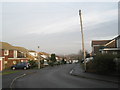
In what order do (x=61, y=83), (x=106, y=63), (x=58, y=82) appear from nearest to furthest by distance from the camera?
(x=61, y=83), (x=58, y=82), (x=106, y=63)

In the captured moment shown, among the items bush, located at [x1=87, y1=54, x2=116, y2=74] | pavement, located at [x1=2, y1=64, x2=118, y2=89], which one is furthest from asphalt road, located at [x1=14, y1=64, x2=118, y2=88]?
bush, located at [x1=87, y1=54, x2=116, y2=74]

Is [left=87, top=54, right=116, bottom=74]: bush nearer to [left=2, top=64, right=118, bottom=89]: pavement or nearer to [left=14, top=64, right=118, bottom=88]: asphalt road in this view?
[left=2, top=64, right=118, bottom=89]: pavement

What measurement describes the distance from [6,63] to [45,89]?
126 ft

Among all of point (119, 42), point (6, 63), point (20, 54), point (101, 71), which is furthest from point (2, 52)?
point (101, 71)

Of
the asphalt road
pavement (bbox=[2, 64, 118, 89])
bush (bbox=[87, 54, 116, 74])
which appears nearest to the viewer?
the asphalt road

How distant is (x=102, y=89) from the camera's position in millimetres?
10477

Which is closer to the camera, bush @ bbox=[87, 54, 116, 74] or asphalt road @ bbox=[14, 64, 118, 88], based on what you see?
asphalt road @ bbox=[14, 64, 118, 88]

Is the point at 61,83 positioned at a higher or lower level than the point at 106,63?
lower

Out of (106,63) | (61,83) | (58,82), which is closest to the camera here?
(61,83)

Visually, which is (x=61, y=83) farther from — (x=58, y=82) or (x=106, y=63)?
(x=106, y=63)

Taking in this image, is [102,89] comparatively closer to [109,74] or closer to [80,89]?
[80,89]

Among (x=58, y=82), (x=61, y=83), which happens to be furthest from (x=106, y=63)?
(x=61, y=83)

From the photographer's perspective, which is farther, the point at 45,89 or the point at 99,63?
the point at 99,63

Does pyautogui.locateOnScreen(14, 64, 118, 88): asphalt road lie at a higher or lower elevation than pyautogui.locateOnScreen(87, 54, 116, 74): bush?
lower
